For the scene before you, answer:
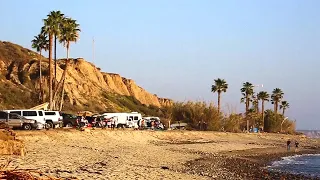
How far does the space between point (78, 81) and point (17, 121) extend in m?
56.1

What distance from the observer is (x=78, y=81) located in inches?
3492

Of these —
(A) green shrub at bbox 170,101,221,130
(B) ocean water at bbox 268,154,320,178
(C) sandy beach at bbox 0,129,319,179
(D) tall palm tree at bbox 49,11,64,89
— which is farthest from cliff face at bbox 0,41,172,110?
(B) ocean water at bbox 268,154,320,178

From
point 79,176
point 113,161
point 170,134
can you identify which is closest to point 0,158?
point 79,176

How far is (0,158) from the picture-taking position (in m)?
15.8

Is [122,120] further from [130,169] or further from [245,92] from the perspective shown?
[245,92]

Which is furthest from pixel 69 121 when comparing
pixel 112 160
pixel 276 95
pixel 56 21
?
pixel 276 95

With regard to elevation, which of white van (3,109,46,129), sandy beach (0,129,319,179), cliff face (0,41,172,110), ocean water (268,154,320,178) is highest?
cliff face (0,41,172,110)

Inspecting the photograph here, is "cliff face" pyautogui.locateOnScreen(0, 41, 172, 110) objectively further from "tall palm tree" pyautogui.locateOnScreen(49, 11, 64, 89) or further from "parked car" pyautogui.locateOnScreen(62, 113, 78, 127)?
"parked car" pyautogui.locateOnScreen(62, 113, 78, 127)

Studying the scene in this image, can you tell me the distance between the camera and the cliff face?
79188mm

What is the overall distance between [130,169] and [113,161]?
295 centimetres

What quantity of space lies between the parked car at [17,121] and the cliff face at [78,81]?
39.5 meters

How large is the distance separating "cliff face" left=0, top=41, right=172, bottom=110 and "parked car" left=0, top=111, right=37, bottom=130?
3953cm

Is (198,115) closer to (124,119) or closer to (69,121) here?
(124,119)

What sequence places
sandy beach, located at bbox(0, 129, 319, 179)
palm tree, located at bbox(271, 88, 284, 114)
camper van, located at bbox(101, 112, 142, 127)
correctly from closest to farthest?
sandy beach, located at bbox(0, 129, 319, 179)
camper van, located at bbox(101, 112, 142, 127)
palm tree, located at bbox(271, 88, 284, 114)
